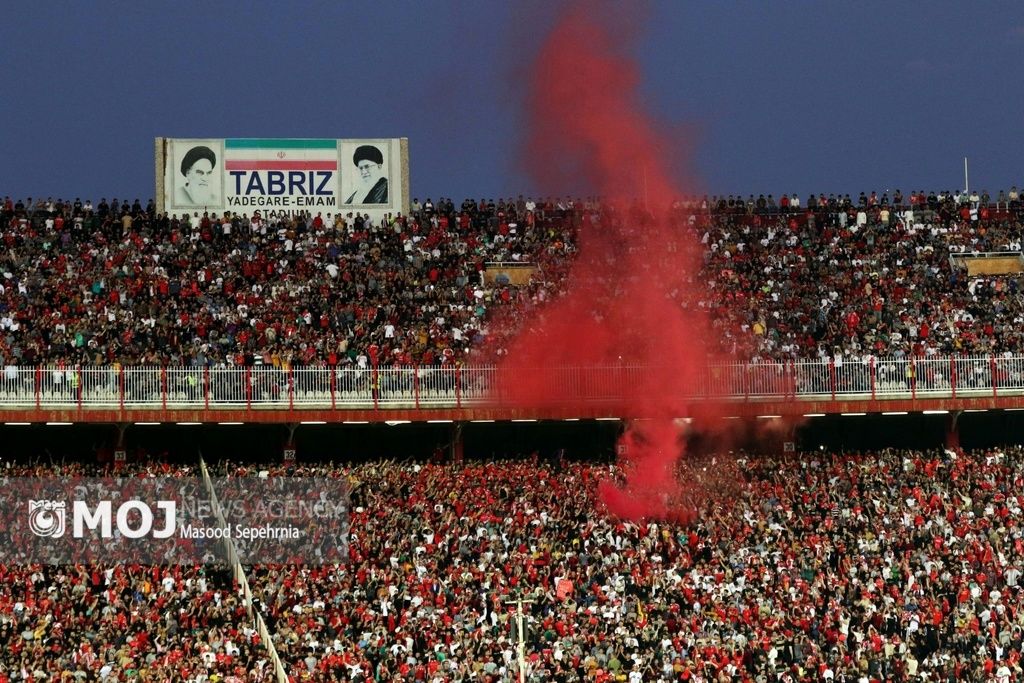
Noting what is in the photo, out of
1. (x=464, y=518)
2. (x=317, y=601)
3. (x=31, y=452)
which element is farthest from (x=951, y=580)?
(x=31, y=452)

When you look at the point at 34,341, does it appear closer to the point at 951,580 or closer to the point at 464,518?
the point at 464,518

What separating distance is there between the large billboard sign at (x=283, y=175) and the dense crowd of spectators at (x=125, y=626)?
71.0 ft

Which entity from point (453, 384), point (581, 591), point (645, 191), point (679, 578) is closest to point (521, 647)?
point (581, 591)

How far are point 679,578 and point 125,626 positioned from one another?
43.3ft

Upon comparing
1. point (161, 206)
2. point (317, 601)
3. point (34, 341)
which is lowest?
point (317, 601)

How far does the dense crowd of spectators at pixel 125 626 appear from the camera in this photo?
3634cm

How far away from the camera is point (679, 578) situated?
135 ft

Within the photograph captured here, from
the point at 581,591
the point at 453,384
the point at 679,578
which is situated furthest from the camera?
the point at 453,384

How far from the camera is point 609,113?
5431 cm

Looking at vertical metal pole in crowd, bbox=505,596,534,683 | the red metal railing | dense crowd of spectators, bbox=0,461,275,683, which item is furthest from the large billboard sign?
vertical metal pole in crowd, bbox=505,596,534,683

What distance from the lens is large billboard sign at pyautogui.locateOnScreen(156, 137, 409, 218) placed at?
59281 millimetres

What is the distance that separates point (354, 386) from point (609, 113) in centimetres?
1474

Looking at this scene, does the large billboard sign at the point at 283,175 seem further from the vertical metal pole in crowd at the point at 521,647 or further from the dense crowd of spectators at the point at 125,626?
the vertical metal pole in crowd at the point at 521,647

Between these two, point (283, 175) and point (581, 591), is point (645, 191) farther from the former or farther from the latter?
point (581, 591)
